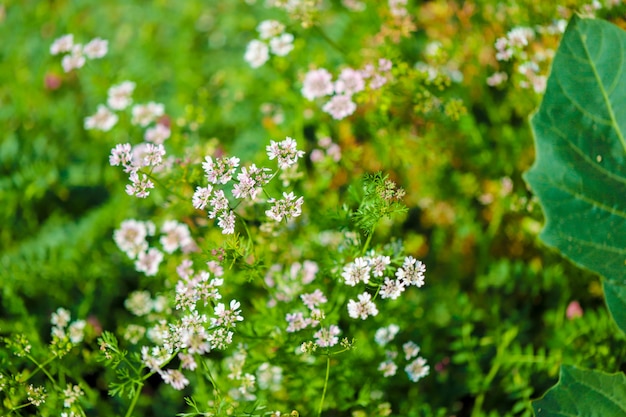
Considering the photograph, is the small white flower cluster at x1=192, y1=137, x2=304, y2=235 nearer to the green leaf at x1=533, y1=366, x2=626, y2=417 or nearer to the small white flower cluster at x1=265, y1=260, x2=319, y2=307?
the small white flower cluster at x1=265, y1=260, x2=319, y2=307

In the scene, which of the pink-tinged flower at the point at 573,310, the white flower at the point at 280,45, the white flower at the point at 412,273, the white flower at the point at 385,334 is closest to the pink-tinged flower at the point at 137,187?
the white flower at the point at 412,273

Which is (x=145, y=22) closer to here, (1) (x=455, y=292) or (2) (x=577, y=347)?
(1) (x=455, y=292)

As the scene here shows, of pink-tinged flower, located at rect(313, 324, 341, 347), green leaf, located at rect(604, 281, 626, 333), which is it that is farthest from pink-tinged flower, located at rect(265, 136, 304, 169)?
green leaf, located at rect(604, 281, 626, 333)

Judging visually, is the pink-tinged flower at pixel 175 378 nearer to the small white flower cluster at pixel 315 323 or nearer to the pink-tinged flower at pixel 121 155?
the small white flower cluster at pixel 315 323

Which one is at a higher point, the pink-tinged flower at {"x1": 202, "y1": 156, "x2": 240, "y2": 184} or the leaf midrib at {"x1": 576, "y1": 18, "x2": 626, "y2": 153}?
the leaf midrib at {"x1": 576, "y1": 18, "x2": 626, "y2": 153}

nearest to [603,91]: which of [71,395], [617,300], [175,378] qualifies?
[617,300]

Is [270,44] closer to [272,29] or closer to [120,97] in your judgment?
[272,29]
